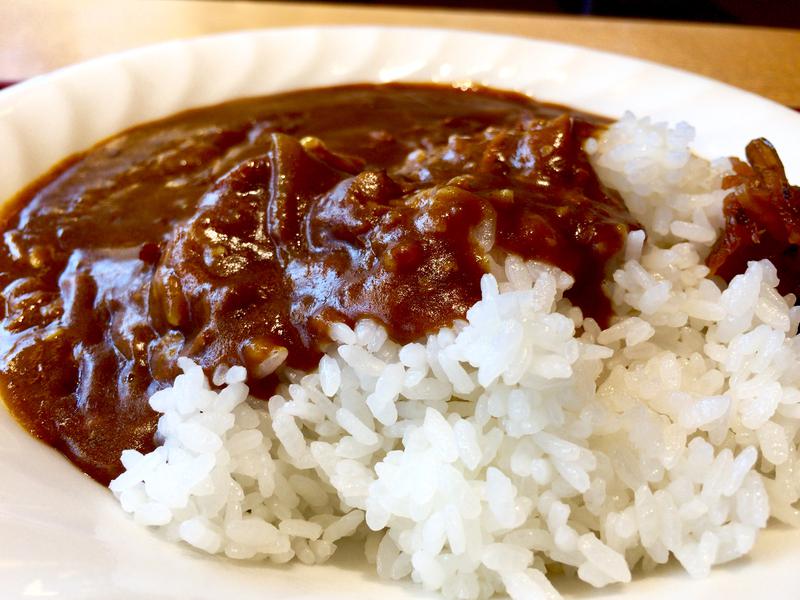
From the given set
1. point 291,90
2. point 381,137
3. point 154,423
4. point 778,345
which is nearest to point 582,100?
point 381,137

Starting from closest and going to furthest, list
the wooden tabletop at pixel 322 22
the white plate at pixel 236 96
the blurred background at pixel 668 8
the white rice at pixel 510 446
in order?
the white plate at pixel 236 96, the white rice at pixel 510 446, the wooden tabletop at pixel 322 22, the blurred background at pixel 668 8

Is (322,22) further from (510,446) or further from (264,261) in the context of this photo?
(510,446)

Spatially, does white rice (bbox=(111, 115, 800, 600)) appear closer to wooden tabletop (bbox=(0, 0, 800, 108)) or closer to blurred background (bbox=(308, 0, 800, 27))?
wooden tabletop (bbox=(0, 0, 800, 108))

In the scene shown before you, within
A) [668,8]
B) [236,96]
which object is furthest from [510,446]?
[668,8]

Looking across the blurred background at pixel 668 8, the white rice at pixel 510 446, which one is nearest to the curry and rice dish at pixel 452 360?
the white rice at pixel 510 446

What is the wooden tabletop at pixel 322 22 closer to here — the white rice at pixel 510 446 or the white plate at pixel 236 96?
the white plate at pixel 236 96

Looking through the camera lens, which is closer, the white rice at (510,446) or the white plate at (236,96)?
the white plate at (236,96)

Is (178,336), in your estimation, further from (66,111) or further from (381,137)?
(66,111)

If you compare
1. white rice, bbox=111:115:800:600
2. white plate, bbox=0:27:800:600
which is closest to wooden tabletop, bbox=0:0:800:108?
white plate, bbox=0:27:800:600
